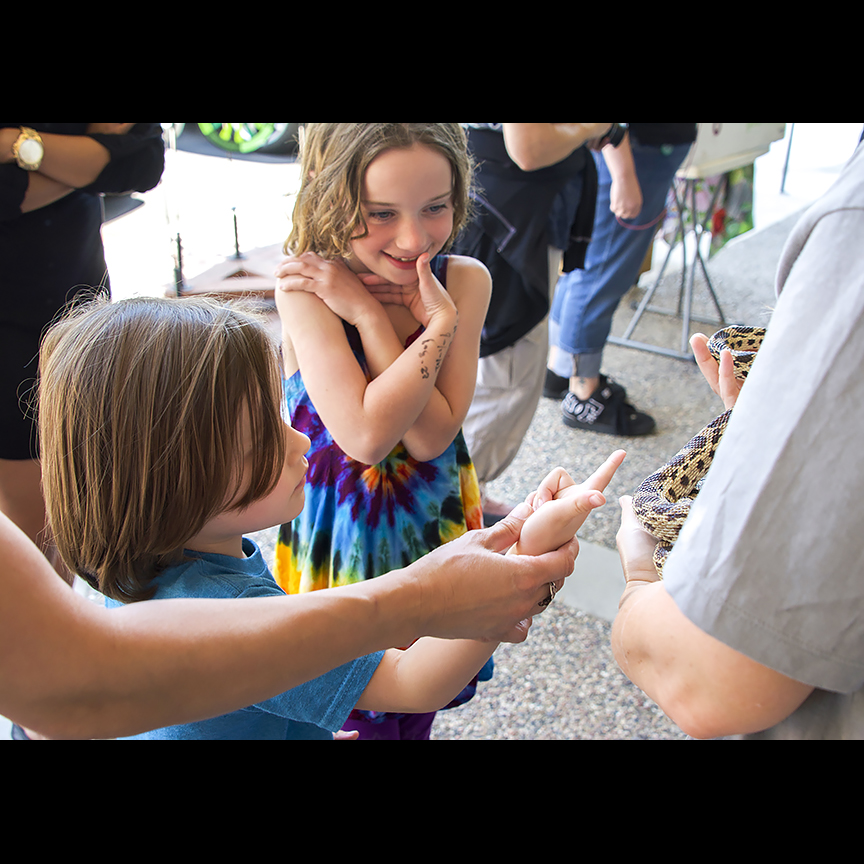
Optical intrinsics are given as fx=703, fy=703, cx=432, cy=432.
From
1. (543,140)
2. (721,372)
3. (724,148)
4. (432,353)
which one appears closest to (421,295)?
(432,353)

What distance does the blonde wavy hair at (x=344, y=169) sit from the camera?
1.14 meters

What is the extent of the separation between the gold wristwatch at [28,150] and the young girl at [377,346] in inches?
15.9

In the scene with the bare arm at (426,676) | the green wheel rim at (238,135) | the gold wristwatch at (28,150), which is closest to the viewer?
the bare arm at (426,676)

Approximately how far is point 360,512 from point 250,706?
44cm

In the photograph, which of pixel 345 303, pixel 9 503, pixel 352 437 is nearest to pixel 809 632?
pixel 352 437

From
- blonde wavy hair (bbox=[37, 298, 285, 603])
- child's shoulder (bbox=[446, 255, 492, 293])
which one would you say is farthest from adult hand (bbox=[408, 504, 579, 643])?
child's shoulder (bbox=[446, 255, 492, 293])

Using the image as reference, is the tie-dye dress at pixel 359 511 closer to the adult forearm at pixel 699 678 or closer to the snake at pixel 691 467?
the snake at pixel 691 467

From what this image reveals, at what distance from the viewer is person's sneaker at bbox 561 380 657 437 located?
8.32 ft

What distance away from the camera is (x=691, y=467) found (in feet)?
3.15

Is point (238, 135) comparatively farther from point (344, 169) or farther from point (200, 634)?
point (200, 634)

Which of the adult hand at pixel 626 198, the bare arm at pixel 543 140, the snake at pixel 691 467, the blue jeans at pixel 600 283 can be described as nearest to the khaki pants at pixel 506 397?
the bare arm at pixel 543 140

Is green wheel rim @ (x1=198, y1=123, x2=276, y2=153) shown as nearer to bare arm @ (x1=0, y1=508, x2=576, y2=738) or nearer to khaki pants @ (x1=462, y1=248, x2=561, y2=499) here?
khaki pants @ (x1=462, y1=248, x2=561, y2=499)

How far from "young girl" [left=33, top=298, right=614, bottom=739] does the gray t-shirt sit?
224mm

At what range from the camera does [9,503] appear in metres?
1.23
